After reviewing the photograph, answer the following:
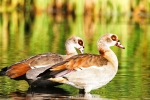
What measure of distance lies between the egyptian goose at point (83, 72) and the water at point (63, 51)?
0.64 feet

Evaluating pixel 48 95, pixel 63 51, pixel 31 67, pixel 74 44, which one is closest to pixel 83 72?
pixel 48 95

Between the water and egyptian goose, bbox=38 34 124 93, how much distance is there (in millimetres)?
196

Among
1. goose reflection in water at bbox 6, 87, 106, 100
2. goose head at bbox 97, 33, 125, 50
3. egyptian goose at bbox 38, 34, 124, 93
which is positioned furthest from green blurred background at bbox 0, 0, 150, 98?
goose head at bbox 97, 33, 125, 50

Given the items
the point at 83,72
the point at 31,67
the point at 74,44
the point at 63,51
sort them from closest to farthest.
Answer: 1. the point at 83,72
2. the point at 31,67
3. the point at 74,44
4. the point at 63,51

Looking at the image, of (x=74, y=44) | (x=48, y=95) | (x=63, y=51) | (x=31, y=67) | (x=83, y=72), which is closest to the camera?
(x=83, y=72)

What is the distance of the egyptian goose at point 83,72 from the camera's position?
8930 millimetres

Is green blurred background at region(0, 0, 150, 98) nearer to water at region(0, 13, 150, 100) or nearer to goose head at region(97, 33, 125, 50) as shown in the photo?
water at region(0, 13, 150, 100)

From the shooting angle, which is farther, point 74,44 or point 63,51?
point 63,51

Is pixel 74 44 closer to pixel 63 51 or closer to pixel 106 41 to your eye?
pixel 106 41

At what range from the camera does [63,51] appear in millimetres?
15336

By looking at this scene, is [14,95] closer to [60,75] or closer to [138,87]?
[60,75]

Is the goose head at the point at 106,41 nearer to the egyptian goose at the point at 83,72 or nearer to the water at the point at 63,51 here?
the egyptian goose at the point at 83,72

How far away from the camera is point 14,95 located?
29.6ft

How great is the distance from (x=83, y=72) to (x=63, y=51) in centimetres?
632
